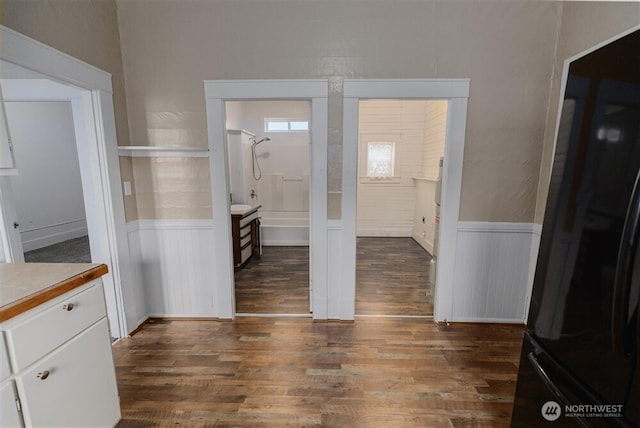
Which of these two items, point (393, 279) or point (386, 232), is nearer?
point (393, 279)

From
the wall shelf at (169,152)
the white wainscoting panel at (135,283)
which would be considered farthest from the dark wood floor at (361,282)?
the wall shelf at (169,152)

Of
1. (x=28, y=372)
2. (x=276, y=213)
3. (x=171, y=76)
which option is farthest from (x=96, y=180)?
(x=276, y=213)

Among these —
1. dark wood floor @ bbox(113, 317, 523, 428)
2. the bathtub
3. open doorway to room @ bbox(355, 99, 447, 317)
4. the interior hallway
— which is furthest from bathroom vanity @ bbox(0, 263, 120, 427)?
the bathtub

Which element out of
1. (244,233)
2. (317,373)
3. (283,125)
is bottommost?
(317,373)

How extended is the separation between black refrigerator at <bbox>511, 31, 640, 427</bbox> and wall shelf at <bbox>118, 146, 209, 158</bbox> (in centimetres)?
242

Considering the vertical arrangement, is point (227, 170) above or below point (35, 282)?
above

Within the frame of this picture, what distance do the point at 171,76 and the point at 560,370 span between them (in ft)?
10.1

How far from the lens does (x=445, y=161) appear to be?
97.2 inches

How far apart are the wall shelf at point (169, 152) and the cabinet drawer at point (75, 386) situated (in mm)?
1489

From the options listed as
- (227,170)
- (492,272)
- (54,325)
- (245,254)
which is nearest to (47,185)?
(245,254)

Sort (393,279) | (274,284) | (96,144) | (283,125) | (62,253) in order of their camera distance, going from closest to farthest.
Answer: (96,144), (274,284), (393,279), (62,253), (283,125)

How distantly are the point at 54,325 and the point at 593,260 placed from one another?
2038 mm

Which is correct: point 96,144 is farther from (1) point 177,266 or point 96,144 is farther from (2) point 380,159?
(2) point 380,159

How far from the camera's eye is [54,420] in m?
1.20
